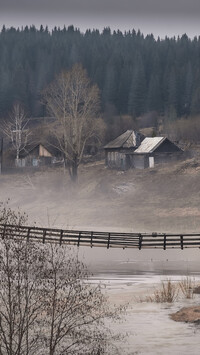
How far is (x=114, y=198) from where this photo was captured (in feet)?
291

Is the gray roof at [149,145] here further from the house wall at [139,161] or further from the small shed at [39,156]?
the small shed at [39,156]

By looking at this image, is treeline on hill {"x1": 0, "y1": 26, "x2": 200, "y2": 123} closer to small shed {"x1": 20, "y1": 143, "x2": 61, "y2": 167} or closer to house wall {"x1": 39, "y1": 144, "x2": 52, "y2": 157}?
small shed {"x1": 20, "y1": 143, "x2": 61, "y2": 167}

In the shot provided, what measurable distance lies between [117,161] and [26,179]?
14.2m

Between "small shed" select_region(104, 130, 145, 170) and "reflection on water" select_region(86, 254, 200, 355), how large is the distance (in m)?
55.3

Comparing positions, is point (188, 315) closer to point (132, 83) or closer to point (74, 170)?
point (74, 170)

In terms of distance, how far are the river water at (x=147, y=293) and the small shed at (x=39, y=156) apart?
200ft

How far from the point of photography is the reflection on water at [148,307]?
26.5 m

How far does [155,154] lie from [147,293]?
69.7 meters

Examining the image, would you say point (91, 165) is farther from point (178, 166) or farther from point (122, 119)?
point (122, 119)

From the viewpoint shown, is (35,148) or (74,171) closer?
(74,171)

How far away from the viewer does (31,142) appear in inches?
4958

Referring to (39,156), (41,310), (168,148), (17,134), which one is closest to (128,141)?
(168,148)

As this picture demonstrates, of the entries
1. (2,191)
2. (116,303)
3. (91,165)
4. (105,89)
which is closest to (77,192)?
(2,191)

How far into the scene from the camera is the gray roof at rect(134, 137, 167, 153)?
351 ft
